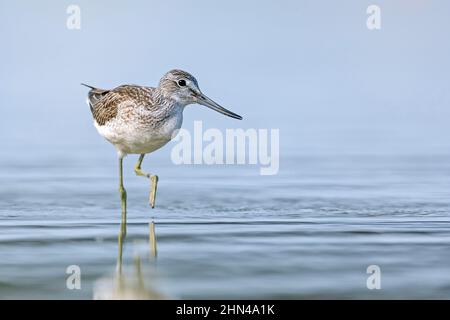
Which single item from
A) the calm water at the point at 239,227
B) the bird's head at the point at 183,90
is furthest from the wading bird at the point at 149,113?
the calm water at the point at 239,227

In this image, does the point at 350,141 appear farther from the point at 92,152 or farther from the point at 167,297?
the point at 167,297

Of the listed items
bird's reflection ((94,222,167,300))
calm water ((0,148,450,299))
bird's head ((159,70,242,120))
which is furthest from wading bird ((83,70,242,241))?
bird's reflection ((94,222,167,300))

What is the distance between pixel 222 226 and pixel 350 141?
8147 mm

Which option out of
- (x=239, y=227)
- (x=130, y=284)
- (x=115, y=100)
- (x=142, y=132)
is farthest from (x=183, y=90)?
(x=130, y=284)

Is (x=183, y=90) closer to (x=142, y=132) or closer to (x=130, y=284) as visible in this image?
(x=142, y=132)

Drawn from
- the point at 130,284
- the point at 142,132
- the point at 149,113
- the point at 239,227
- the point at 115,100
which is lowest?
A: the point at 130,284

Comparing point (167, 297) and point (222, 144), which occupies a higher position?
point (222, 144)

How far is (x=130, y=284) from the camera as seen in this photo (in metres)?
9.11

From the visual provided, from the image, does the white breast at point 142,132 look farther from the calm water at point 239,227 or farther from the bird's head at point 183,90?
the calm water at point 239,227

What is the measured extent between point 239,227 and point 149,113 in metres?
2.20

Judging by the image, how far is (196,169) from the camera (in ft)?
53.6

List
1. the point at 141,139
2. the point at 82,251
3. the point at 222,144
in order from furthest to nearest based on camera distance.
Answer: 1. the point at 222,144
2. the point at 141,139
3. the point at 82,251

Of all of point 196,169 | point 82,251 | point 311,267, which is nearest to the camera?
point 311,267
